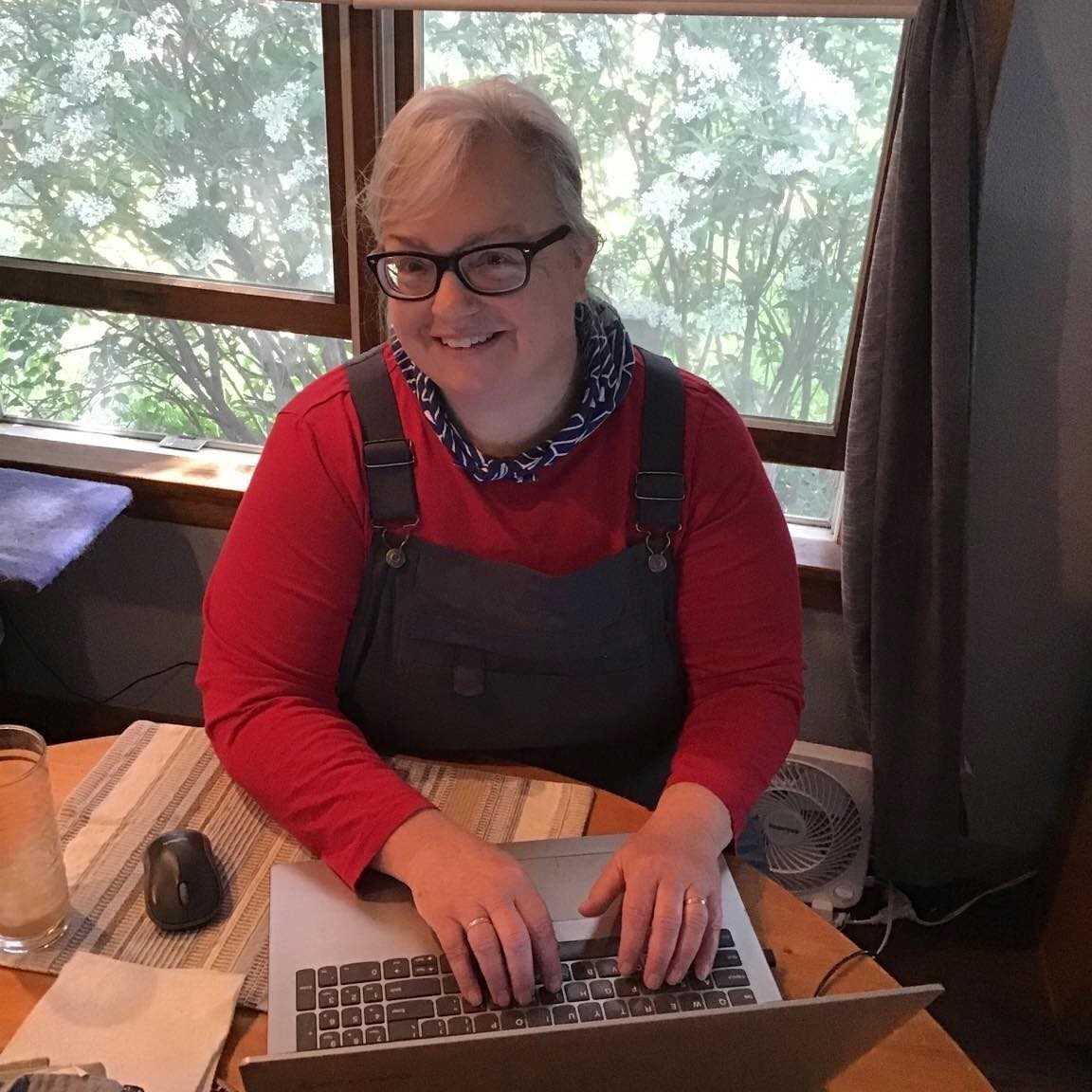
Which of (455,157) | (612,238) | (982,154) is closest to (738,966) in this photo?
(455,157)

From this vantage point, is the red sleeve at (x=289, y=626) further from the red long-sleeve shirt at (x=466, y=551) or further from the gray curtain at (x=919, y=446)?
the gray curtain at (x=919, y=446)

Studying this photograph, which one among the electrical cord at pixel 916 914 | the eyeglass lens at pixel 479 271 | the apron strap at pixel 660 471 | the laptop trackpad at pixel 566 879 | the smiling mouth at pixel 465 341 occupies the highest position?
the eyeglass lens at pixel 479 271

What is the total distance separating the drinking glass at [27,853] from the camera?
2.68 feet

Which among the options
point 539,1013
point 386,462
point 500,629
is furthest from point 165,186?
point 539,1013

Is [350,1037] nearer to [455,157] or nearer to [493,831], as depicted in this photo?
[493,831]

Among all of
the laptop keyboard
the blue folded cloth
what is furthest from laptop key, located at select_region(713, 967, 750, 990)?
the blue folded cloth

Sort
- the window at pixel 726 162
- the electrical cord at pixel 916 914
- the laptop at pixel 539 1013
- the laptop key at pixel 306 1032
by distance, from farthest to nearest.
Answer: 1. the electrical cord at pixel 916 914
2. the window at pixel 726 162
3. the laptop key at pixel 306 1032
4. the laptop at pixel 539 1013

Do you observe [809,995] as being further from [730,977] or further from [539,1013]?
[539,1013]

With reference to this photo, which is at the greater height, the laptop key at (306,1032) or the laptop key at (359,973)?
the laptop key at (359,973)

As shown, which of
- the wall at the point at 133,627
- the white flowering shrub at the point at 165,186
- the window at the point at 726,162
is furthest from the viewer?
the wall at the point at 133,627

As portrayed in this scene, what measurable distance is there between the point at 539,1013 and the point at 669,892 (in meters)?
0.14

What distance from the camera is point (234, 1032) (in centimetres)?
79


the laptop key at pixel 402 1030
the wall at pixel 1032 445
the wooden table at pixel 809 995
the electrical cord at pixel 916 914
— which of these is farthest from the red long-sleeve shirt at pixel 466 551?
the electrical cord at pixel 916 914

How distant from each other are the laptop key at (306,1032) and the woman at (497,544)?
19 cm
